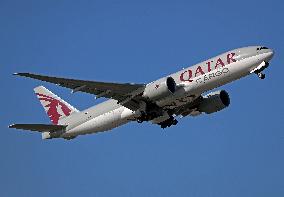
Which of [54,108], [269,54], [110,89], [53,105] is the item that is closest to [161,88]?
[110,89]

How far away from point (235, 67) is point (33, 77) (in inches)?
574

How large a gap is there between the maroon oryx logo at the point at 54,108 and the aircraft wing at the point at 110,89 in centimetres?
836

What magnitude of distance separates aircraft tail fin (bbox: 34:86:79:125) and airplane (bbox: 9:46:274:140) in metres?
1.23

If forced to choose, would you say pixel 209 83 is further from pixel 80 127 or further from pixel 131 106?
pixel 80 127

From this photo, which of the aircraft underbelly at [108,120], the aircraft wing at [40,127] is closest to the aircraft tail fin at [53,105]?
the aircraft wing at [40,127]

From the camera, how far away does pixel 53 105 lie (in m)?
59.3

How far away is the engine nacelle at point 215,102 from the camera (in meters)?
54.3

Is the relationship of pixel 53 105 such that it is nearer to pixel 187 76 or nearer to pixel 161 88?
pixel 161 88

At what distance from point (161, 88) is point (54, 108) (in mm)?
14463

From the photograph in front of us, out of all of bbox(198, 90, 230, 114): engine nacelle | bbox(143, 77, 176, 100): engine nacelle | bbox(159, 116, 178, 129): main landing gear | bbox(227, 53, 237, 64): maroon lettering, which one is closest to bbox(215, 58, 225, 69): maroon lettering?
bbox(227, 53, 237, 64): maroon lettering

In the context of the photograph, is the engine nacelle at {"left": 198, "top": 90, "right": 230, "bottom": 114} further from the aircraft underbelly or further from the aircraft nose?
the aircraft nose

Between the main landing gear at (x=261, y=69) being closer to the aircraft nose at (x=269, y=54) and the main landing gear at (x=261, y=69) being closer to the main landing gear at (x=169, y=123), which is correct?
the aircraft nose at (x=269, y=54)

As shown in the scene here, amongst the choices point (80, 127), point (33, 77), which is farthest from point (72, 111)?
point (33, 77)

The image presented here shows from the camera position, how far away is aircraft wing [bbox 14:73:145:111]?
155 ft
